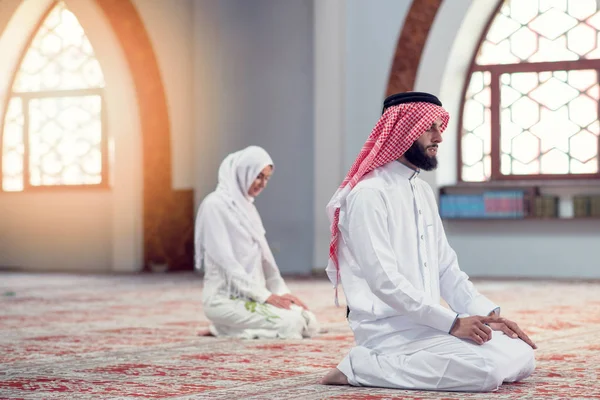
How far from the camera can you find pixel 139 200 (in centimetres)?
996

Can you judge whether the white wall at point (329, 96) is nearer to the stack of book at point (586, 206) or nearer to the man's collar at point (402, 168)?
the stack of book at point (586, 206)

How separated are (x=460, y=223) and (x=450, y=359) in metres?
6.32

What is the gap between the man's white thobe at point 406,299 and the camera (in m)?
2.88

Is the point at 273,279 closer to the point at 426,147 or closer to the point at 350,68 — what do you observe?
the point at 426,147

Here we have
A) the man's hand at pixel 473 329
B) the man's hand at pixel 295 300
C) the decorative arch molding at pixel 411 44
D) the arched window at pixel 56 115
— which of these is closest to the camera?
the man's hand at pixel 473 329

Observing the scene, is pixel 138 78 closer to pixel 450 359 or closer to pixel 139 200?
pixel 139 200

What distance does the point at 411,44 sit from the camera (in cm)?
898

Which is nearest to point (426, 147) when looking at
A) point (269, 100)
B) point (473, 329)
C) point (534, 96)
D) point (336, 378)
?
point (473, 329)

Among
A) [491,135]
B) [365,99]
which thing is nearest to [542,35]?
[491,135]

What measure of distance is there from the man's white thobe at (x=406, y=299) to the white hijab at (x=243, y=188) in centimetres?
151

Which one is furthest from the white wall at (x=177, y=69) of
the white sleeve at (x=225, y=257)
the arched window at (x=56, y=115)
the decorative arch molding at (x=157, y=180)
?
the white sleeve at (x=225, y=257)

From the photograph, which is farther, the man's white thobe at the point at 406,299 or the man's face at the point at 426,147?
the man's face at the point at 426,147

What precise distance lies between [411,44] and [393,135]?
240 inches

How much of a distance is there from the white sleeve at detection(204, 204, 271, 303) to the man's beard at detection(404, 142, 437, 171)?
1.66 metres
